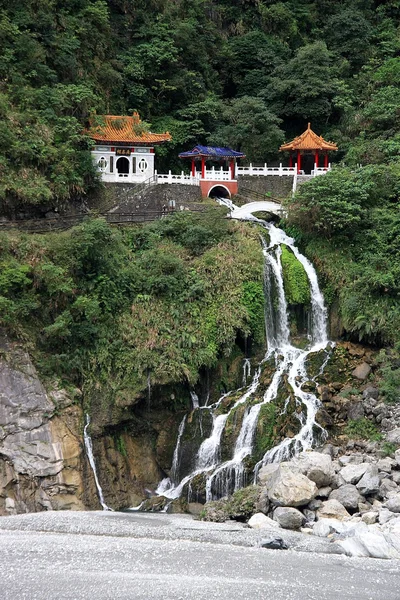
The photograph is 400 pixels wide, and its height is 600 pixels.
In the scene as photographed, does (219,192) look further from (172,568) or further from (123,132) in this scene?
(172,568)

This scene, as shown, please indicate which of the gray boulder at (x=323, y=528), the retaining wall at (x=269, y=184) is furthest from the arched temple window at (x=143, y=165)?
the gray boulder at (x=323, y=528)

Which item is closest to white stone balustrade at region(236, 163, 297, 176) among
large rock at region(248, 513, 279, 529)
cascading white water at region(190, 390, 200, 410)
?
cascading white water at region(190, 390, 200, 410)

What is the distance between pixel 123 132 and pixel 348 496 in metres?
23.1

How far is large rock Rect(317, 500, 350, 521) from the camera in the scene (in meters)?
15.2

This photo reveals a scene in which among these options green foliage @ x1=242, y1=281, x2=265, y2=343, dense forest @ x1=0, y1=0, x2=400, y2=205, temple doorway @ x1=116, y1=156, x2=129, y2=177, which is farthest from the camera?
temple doorway @ x1=116, y1=156, x2=129, y2=177

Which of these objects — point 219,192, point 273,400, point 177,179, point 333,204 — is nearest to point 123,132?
point 177,179

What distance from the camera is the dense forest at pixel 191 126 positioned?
74.2 feet

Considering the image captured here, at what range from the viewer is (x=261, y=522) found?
1522 cm

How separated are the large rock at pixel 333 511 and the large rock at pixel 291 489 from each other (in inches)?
15.9

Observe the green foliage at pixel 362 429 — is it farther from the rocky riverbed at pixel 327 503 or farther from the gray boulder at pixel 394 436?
the rocky riverbed at pixel 327 503

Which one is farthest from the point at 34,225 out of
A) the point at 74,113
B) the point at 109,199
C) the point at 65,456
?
the point at 65,456

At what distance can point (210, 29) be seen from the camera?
43.7 metres

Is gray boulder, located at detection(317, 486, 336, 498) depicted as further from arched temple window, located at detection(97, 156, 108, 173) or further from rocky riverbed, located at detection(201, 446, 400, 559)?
arched temple window, located at detection(97, 156, 108, 173)

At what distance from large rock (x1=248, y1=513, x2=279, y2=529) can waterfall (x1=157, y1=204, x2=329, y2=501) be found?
348cm
